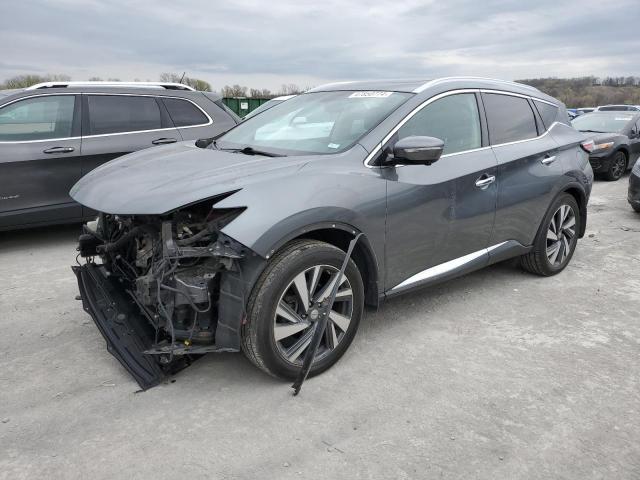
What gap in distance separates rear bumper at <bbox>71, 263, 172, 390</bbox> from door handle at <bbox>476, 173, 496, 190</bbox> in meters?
2.43

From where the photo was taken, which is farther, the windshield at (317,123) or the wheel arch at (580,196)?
the wheel arch at (580,196)

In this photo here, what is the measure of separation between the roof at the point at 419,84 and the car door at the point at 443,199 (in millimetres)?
113

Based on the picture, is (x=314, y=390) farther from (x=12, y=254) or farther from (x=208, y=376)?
(x=12, y=254)

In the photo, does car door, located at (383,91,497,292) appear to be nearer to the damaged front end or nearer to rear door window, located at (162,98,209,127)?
the damaged front end

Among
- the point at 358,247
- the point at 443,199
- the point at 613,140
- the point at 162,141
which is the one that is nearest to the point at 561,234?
the point at 443,199

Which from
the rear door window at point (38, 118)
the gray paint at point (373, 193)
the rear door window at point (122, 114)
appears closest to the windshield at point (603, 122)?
the gray paint at point (373, 193)

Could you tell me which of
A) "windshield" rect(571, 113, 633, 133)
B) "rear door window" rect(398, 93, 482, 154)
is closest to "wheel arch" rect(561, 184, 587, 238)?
"rear door window" rect(398, 93, 482, 154)

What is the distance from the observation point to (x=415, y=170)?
349cm

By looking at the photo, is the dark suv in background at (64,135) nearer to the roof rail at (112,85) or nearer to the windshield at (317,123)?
the roof rail at (112,85)

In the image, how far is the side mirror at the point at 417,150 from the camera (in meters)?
3.17

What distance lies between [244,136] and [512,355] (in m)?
2.49

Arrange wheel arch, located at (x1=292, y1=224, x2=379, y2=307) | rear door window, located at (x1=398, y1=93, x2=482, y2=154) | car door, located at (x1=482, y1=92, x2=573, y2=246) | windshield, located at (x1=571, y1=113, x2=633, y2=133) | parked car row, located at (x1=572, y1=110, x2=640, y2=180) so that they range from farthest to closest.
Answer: windshield, located at (x1=571, y1=113, x2=633, y2=133)
parked car row, located at (x1=572, y1=110, x2=640, y2=180)
car door, located at (x1=482, y1=92, x2=573, y2=246)
rear door window, located at (x1=398, y1=93, x2=482, y2=154)
wheel arch, located at (x1=292, y1=224, x2=379, y2=307)

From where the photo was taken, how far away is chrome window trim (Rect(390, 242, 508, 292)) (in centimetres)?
360

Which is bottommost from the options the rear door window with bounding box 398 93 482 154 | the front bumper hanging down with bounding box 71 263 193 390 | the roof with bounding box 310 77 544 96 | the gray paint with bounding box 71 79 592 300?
the front bumper hanging down with bounding box 71 263 193 390
